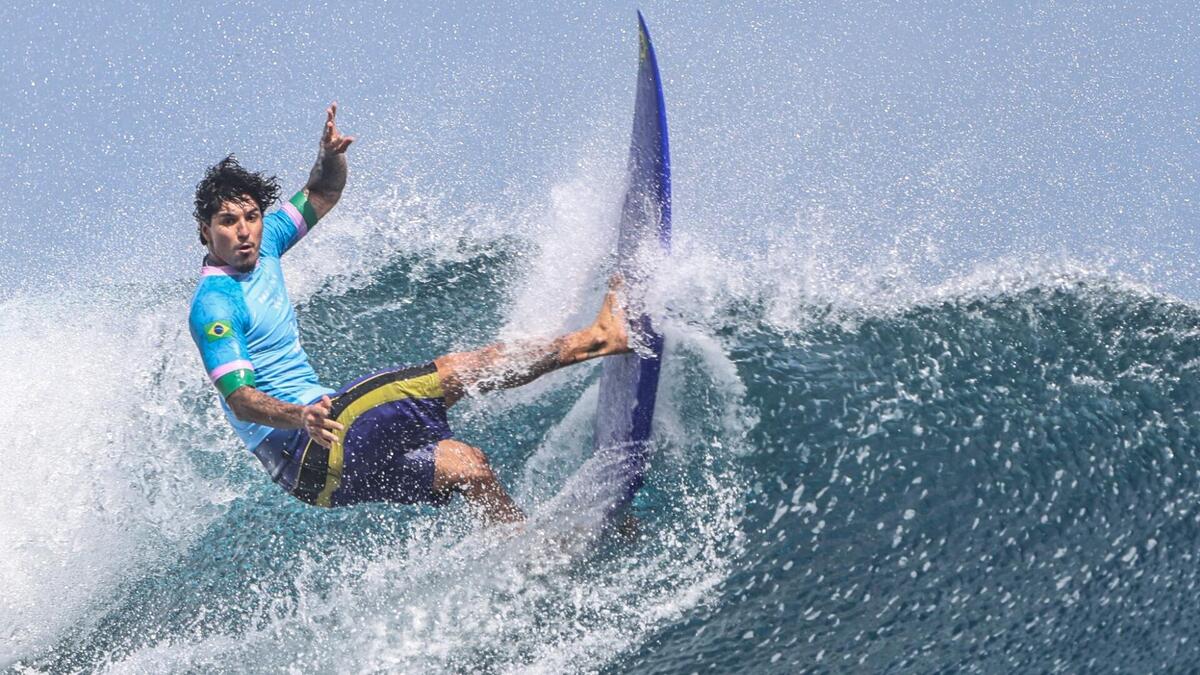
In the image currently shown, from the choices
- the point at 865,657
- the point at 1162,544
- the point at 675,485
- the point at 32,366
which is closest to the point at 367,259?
the point at 32,366

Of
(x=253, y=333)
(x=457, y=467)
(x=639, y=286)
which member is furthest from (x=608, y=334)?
(x=253, y=333)

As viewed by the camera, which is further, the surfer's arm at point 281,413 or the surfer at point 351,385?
the surfer at point 351,385

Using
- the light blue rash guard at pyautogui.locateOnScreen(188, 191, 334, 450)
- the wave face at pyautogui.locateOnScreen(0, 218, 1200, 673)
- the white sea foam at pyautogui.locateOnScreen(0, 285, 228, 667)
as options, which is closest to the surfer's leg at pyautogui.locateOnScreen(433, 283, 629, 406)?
the light blue rash guard at pyautogui.locateOnScreen(188, 191, 334, 450)

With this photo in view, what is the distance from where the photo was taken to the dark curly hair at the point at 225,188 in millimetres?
4324

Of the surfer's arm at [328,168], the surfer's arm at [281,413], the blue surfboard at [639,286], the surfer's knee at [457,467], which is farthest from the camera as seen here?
the blue surfboard at [639,286]

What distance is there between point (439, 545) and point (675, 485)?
1040 millimetres

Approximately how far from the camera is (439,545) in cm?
497

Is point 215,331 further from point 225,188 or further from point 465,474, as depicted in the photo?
point 465,474

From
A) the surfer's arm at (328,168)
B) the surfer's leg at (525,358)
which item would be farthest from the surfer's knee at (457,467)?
the surfer's arm at (328,168)

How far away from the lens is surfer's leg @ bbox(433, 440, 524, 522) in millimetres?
4371

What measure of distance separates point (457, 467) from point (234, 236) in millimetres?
1163

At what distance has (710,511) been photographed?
502 cm

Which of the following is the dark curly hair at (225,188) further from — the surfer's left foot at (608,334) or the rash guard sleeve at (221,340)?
the surfer's left foot at (608,334)

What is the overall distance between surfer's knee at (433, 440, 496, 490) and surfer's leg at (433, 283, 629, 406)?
206 millimetres
